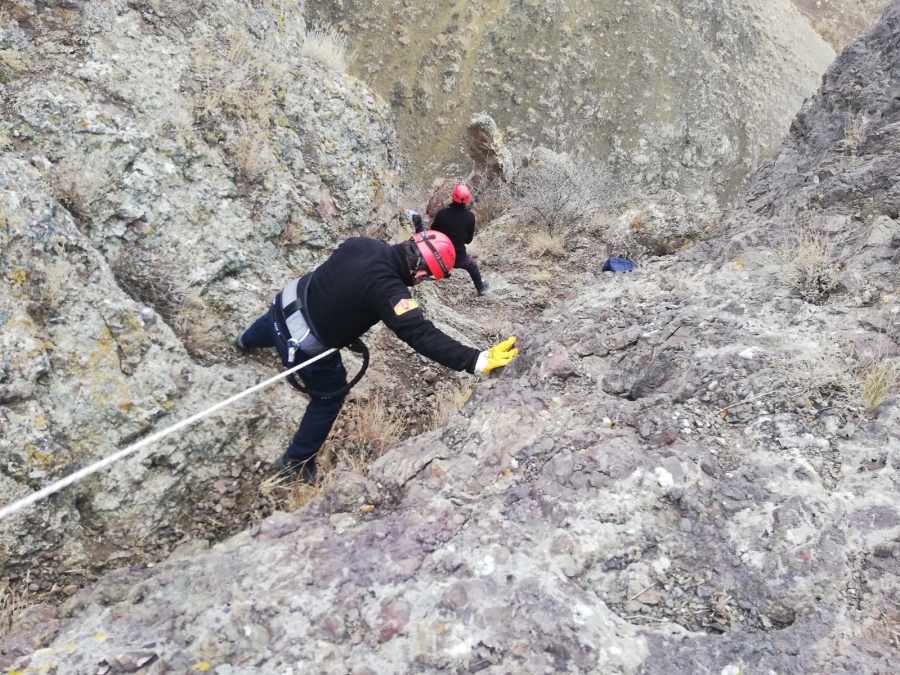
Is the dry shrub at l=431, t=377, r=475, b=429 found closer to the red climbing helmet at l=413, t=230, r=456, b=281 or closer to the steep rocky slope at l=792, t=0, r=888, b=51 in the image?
the red climbing helmet at l=413, t=230, r=456, b=281

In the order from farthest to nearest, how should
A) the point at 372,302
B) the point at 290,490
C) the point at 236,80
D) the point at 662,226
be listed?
the point at 662,226
the point at 236,80
the point at 290,490
the point at 372,302

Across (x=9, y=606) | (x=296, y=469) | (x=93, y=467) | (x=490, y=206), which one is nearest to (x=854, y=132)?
(x=296, y=469)

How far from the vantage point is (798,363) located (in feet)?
9.42

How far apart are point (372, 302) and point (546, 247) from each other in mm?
6586

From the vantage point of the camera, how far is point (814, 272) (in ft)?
11.8

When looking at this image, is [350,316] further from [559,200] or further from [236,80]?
[559,200]

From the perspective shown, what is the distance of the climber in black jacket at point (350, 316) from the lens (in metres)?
3.08

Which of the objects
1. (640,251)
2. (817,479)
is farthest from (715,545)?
(640,251)

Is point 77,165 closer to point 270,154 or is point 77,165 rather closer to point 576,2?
point 270,154

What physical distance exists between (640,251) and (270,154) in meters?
5.27

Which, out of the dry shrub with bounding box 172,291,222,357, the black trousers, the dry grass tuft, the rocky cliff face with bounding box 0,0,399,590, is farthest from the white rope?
the dry grass tuft

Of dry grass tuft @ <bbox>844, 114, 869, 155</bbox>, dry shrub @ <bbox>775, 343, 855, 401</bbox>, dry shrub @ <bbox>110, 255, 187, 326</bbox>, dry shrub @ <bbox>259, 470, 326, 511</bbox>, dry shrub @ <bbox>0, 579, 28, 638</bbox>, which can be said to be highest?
dry grass tuft @ <bbox>844, 114, 869, 155</bbox>

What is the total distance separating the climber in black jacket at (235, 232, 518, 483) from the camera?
10.1 ft

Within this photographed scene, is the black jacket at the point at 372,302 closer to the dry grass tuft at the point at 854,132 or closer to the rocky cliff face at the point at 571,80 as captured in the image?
the dry grass tuft at the point at 854,132
